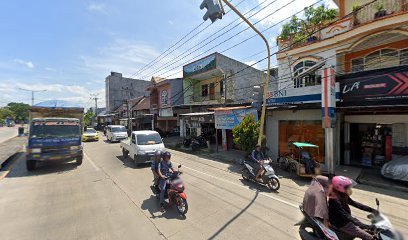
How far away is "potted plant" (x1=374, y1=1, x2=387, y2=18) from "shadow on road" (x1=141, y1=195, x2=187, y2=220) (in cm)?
1247

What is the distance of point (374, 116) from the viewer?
9898 millimetres

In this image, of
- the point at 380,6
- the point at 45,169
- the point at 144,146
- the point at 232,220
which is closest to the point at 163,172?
the point at 232,220

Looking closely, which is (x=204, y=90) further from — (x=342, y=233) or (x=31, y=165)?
(x=342, y=233)

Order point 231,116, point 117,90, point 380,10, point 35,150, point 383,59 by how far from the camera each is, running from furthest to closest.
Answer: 1. point 117,90
2. point 231,116
3. point 383,59
4. point 380,10
5. point 35,150

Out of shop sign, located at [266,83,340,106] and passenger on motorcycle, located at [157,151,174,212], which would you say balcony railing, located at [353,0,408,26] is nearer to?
shop sign, located at [266,83,340,106]

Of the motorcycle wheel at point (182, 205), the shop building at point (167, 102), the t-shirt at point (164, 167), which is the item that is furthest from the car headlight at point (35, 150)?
the shop building at point (167, 102)

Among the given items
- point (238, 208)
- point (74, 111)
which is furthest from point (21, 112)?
point (238, 208)

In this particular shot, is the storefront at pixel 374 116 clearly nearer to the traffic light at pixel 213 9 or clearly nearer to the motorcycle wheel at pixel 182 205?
the traffic light at pixel 213 9

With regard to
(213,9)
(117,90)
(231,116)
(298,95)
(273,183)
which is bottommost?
(273,183)

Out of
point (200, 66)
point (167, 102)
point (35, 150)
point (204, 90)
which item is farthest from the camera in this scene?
point (167, 102)

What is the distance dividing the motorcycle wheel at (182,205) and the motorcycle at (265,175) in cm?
356

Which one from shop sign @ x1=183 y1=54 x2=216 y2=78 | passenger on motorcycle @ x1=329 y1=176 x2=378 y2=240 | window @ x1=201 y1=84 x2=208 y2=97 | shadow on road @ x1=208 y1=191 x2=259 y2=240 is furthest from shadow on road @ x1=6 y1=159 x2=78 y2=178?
window @ x1=201 y1=84 x2=208 y2=97

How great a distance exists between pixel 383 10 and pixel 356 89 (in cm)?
436

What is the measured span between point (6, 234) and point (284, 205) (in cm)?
678
